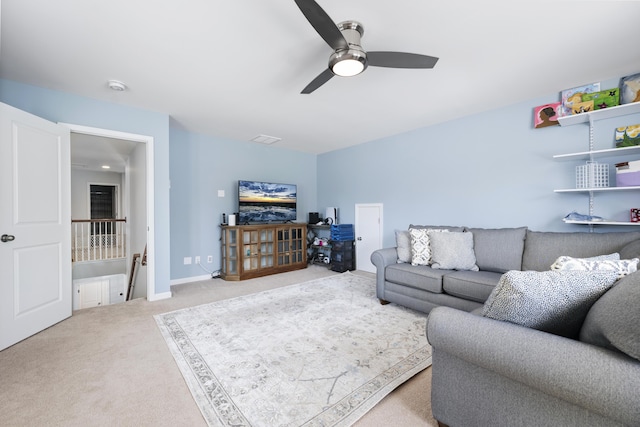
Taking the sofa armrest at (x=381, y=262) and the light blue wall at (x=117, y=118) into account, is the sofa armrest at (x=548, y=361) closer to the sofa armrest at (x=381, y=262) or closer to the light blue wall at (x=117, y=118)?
the sofa armrest at (x=381, y=262)

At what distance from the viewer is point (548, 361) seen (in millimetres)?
922

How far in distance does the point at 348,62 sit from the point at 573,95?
2.57m

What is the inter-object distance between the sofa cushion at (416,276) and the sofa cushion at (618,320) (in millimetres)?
1579

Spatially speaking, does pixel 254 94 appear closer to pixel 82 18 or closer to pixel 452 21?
pixel 82 18

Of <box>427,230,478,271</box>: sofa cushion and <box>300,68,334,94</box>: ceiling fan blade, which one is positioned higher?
<box>300,68,334,94</box>: ceiling fan blade

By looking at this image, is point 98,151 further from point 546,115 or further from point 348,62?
point 546,115

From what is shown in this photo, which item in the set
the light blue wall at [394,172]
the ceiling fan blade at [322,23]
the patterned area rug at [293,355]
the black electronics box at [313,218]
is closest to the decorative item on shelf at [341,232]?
the light blue wall at [394,172]

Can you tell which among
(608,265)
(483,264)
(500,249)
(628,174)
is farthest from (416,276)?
(628,174)

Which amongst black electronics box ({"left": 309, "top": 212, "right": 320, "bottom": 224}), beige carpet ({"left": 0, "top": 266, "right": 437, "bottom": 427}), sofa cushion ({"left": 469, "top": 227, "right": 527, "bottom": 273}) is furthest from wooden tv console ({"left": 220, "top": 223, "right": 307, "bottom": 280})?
sofa cushion ({"left": 469, "top": 227, "right": 527, "bottom": 273})

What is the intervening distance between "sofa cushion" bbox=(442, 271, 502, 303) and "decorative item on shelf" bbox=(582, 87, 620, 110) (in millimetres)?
1859

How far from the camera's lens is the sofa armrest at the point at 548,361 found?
799 mm

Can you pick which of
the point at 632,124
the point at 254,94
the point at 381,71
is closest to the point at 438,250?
the point at 381,71

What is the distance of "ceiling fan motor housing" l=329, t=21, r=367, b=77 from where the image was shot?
1715 millimetres

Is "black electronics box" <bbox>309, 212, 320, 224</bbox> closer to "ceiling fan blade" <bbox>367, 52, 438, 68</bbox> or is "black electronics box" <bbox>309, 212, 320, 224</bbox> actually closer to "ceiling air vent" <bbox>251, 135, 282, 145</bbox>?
"ceiling air vent" <bbox>251, 135, 282, 145</bbox>
